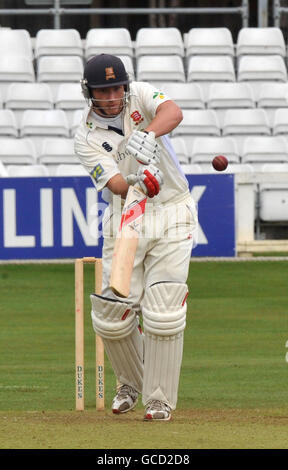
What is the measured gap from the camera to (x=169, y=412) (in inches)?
222

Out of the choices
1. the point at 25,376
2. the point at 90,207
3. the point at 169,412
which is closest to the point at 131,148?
the point at 169,412

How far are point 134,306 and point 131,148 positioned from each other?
80 cm

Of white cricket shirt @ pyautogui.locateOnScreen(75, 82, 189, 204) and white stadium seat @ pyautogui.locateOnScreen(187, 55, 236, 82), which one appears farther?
white stadium seat @ pyautogui.locateOnScreen(187, 55, 236, 82)

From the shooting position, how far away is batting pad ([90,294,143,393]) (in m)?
5.68

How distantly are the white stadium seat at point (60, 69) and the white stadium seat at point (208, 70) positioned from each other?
4.53 feet

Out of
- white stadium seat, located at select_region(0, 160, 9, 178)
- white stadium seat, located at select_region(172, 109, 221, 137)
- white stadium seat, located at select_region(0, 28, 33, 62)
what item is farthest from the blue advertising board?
white stadium seat, located at select_region(0, 28, 33, 62)

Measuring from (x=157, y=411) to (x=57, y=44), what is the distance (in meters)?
10.3

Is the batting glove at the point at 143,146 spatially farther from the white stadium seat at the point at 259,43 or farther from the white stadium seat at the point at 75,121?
the white stadium seat at the point at 259,43

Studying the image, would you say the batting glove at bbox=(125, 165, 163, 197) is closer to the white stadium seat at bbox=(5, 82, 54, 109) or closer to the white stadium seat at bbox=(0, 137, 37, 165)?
the white stadium seat at bbox=(0, 137, 37, 165)

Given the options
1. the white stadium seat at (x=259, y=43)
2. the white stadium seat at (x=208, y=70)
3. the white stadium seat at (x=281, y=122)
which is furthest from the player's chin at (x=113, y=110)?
the white stadium seat at (x=259, y=43)

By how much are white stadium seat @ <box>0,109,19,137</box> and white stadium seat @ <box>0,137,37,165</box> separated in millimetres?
387

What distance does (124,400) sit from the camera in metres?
5.93

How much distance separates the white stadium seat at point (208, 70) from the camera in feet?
49.3
